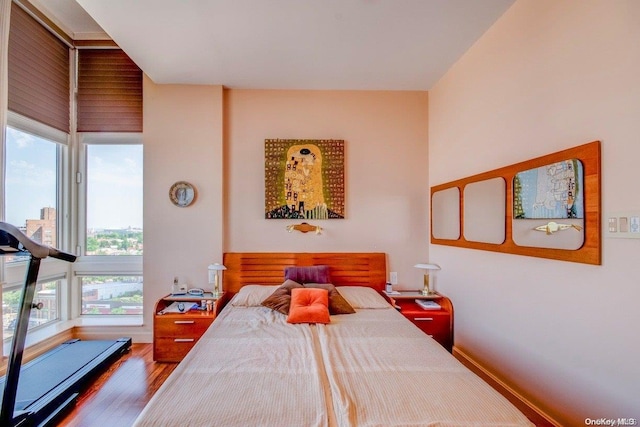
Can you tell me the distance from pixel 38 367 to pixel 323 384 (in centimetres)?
248

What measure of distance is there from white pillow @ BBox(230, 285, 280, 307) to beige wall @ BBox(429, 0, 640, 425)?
1.93 meters

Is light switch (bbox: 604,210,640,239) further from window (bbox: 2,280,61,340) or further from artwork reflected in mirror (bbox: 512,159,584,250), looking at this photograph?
window (bbox: 2,280,61,340)

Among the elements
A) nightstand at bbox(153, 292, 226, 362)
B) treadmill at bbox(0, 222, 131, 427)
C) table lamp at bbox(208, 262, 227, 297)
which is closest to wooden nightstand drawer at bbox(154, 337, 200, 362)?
nightstand at bbox(153, 292, 226, 362)

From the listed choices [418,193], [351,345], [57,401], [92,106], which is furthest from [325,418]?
[92,106]

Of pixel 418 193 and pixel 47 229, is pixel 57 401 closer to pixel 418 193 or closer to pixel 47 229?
pixel 47 229

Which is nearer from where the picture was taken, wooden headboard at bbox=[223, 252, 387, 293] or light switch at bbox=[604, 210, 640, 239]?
light switch at bbox=[604, 210, 640, 239]

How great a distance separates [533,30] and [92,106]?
4.28m

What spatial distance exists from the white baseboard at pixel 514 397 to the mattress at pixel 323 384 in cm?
77

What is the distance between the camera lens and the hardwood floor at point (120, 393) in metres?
2.07

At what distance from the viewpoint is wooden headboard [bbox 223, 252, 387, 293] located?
10.9 feet

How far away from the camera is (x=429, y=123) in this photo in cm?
348

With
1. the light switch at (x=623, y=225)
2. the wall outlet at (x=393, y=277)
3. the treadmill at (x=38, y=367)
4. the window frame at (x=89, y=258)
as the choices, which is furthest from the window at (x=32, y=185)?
the light switch at (x=623, y=225)

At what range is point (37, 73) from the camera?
2.93 m

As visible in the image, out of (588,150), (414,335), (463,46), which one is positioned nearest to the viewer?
(588,150)
